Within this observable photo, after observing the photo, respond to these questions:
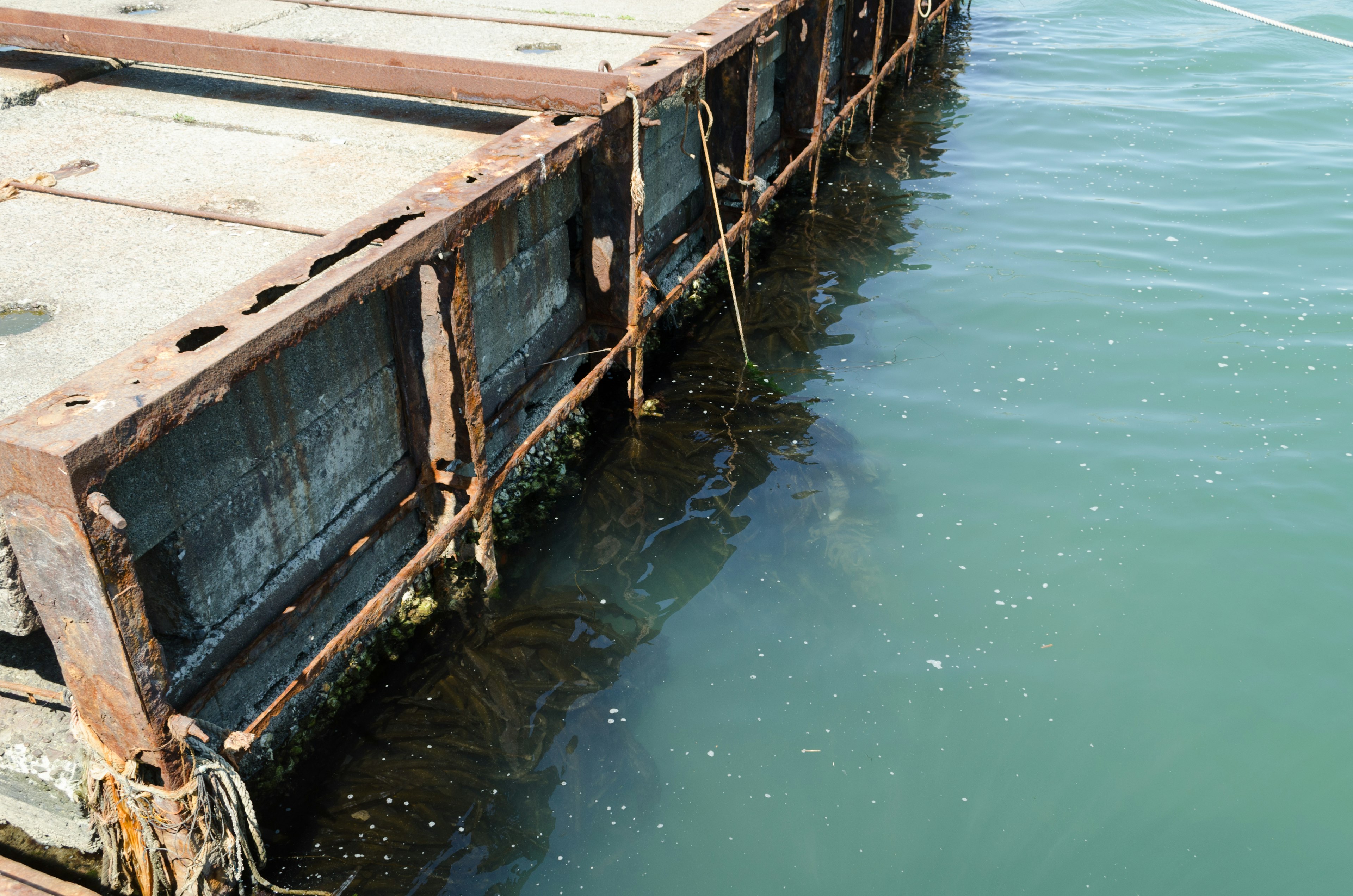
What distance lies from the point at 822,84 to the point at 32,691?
877cm

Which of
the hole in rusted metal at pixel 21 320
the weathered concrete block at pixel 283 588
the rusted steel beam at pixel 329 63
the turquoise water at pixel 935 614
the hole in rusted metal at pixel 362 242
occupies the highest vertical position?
the rusted steel beam at pixel 329 63

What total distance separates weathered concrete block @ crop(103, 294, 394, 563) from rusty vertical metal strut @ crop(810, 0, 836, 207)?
6.64 m

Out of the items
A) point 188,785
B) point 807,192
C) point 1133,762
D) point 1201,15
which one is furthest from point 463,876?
point 1201,15

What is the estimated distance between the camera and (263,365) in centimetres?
360

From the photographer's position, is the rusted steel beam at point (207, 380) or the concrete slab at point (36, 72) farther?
the concrete slab at point (36, 72)

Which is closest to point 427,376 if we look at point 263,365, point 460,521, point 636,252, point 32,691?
point 460,521

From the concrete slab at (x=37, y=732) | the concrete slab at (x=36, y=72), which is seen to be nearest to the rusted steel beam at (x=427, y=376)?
the concrete slab at (x=37, y=732)

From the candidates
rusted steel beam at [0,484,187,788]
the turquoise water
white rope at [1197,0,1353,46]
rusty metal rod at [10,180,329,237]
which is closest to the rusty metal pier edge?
rusted steel beam at [0,484,187,788]

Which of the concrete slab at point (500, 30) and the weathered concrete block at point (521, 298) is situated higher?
the concrete slab at point (500, 30)

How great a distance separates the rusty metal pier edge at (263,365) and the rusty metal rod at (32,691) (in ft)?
1.02

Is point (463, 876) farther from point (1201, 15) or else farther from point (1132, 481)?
point (1201, 15)

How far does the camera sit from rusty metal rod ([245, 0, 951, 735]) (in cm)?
417

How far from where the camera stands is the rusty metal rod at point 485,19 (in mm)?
7859

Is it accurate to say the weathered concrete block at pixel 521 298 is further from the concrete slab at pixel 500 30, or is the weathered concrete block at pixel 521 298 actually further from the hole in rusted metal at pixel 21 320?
the hole in rusted metal at pixel 21 320
